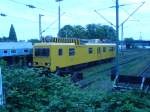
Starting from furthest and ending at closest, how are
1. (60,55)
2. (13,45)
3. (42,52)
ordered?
(42,52) < (60,55) < (13,45)

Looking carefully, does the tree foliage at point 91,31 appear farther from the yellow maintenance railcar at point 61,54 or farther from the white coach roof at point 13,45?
the white coach roof at point 13,45

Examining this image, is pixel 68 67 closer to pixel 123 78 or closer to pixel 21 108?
pixel 123 78

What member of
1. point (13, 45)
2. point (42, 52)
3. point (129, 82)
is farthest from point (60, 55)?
point (129, 82)

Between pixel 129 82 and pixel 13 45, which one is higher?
pixel 13 45

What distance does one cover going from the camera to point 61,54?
27.4m

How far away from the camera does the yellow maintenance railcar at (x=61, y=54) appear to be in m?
26.7

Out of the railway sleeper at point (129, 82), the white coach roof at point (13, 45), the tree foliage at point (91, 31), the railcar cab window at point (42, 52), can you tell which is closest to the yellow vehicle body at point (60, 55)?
the railcar cab window at point (42, 52)

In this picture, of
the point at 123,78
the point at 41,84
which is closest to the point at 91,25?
the point at 123,78

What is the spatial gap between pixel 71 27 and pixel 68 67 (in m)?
54.4

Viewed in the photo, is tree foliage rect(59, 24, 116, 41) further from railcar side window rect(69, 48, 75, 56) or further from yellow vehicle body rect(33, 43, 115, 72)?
railcar side window rect(69, 48, 75, 56)

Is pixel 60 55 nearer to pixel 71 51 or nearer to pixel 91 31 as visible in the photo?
pixel 71 51

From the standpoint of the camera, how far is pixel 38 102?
7.02 meters

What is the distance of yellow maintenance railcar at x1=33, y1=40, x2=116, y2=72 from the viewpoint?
26.7 m

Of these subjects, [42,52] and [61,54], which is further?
[42,52]
